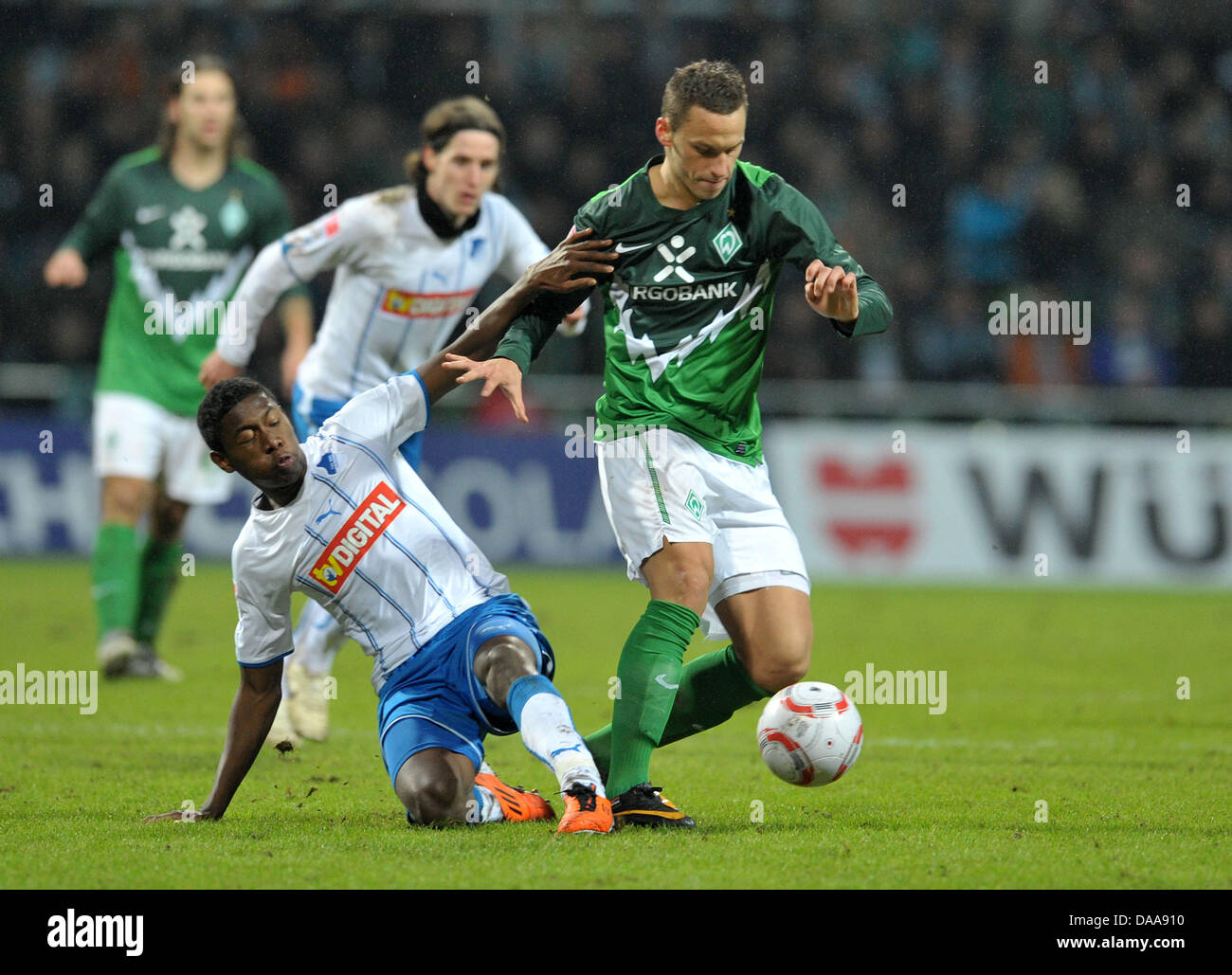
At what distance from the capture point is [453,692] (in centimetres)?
477

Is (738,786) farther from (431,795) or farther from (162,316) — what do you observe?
(162,316)

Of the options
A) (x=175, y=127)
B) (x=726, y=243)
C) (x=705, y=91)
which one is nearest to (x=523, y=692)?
(x=726, y=243)

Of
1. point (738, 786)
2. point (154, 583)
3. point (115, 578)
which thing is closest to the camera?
point (738, 786)

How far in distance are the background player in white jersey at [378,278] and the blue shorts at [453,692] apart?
175 cm

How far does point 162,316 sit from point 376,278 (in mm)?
2125

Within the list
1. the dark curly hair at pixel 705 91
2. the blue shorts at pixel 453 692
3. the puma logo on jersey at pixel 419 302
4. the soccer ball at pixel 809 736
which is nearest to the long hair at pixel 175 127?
the puma logo on jersey at pixel 419 302

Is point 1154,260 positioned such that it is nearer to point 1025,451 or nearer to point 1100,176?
point 1100,176

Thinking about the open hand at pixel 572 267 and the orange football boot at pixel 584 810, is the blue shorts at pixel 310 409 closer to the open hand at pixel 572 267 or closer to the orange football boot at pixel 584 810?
the open hand at pixel 572 267

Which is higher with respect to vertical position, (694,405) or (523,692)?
(694,405)

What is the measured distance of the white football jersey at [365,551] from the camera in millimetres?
4609

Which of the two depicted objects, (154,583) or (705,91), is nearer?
(705,91)

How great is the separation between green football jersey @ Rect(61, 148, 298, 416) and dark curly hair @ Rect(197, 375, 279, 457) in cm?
386

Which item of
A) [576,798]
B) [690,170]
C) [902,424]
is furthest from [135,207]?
[902,424]

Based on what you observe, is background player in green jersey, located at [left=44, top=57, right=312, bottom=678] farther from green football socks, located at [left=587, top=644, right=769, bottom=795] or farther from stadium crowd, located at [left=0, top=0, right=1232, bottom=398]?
stadium crowd, located at [left=0, top=0, right=1232, bottom=398]
